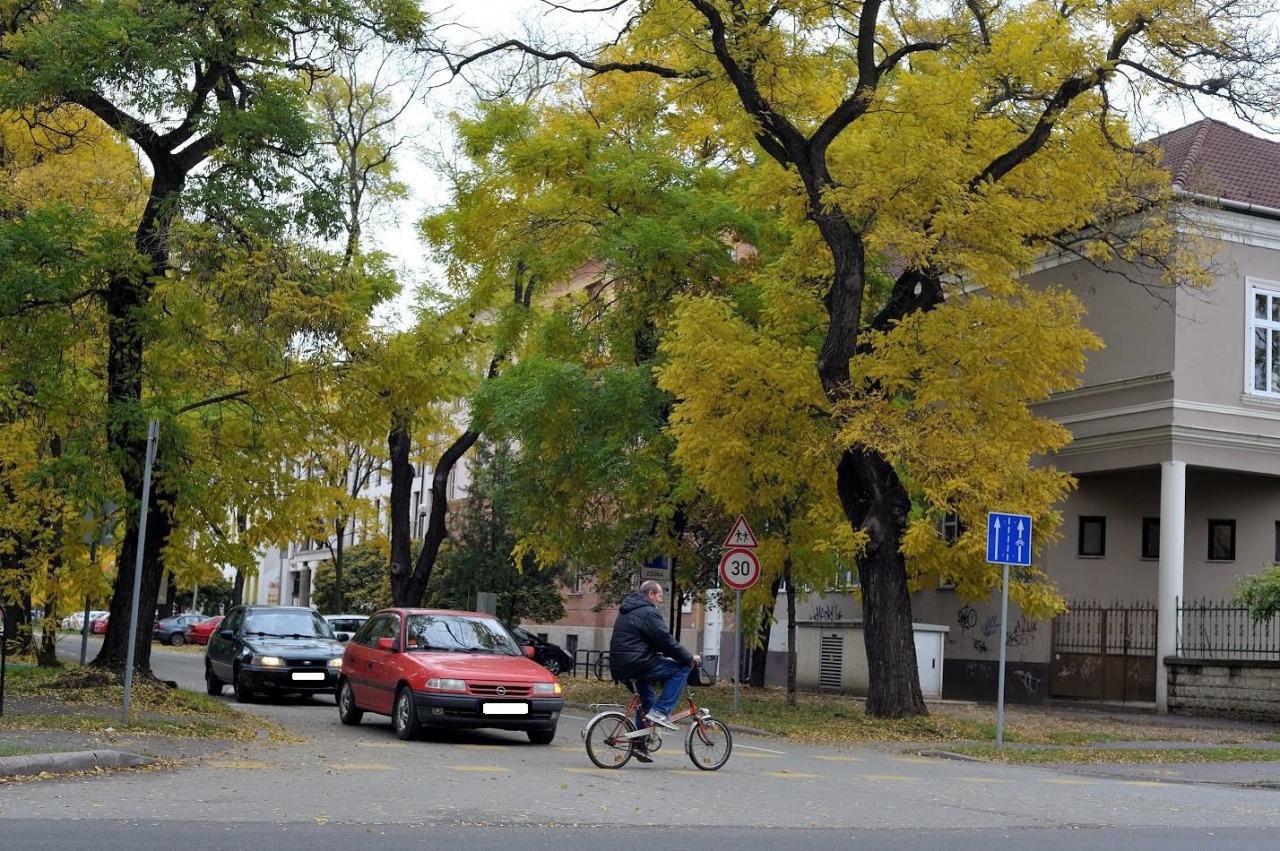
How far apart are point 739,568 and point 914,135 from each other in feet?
22.2

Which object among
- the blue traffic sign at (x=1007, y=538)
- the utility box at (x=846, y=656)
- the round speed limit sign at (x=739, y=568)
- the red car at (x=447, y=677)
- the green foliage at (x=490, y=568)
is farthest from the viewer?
the green foliage at (x=490, y=568)

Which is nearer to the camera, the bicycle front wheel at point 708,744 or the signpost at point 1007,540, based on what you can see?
the bicycle front wheel at point 708,744

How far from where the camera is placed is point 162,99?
63.9ft

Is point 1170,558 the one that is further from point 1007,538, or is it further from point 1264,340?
point 1007,538

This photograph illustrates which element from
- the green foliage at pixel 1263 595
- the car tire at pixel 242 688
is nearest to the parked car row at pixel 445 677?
the car tire at pixel 242 688

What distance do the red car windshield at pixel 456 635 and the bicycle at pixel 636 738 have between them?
163 inches

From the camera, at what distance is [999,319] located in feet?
72.0

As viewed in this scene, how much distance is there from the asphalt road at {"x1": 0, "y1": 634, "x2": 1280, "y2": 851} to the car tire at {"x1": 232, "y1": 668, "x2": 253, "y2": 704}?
8121 millimetres

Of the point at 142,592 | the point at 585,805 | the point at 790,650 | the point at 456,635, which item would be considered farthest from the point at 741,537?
the point at 585,805

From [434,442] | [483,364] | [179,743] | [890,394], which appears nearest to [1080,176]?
[890,394]

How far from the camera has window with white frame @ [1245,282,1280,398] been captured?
97.5ft

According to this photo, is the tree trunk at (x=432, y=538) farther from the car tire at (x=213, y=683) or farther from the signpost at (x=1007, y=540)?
the signpost at (x=1007, y=540)

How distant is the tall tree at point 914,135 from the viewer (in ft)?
70.0

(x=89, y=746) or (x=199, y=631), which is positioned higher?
(x=89, y=746)
